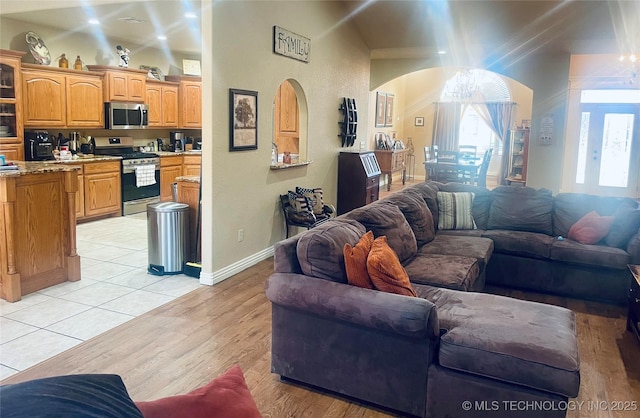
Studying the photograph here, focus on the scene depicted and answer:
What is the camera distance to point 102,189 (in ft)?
23.5

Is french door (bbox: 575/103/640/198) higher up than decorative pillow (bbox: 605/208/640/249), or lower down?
higher up

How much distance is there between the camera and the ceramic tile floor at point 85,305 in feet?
10.6

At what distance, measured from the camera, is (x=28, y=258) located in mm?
4086

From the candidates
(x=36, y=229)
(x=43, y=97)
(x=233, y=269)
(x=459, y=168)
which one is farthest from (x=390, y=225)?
(x=459, y=168)

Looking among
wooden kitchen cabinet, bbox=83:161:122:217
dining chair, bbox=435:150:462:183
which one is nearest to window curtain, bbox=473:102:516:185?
dining chair, bbox=435:150:462:183

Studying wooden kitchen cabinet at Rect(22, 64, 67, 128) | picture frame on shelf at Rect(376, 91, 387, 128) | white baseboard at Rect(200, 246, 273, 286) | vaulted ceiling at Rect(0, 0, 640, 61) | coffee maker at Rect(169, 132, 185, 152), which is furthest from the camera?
picture frame on shelf at Rect(376, 91, 387, 128)

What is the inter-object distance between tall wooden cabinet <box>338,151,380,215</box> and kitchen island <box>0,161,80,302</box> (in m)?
3.64

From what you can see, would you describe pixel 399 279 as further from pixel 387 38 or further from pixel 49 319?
pixel 387 38

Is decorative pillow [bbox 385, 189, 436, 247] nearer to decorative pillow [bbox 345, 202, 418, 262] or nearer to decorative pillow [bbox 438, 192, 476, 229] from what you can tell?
decorative pillow [bbox 345, 202, 418, 262]

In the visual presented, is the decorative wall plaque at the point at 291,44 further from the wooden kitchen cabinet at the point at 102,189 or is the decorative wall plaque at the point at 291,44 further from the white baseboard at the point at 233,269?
the wooden kitchen cabinet at the point at 102,189

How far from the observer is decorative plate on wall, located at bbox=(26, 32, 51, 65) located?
667cm

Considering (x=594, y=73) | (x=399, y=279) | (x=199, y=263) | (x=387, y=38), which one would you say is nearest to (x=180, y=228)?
(x=199, y=263)

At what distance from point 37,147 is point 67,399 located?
22.1ft

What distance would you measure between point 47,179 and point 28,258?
2.19 ft
